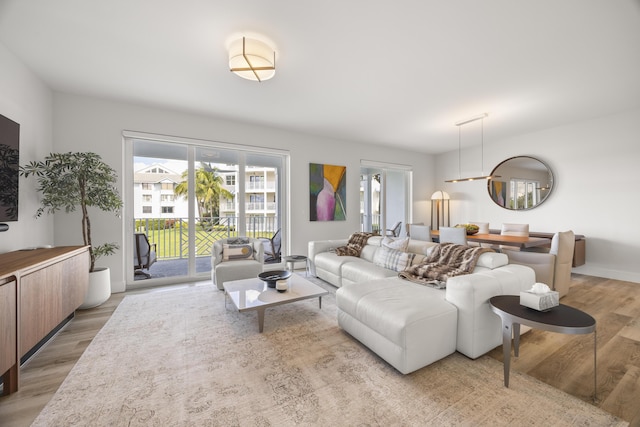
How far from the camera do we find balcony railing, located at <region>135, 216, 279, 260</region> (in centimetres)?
432

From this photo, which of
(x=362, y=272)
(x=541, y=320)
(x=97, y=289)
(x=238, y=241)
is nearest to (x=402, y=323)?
(x=541, y=320)

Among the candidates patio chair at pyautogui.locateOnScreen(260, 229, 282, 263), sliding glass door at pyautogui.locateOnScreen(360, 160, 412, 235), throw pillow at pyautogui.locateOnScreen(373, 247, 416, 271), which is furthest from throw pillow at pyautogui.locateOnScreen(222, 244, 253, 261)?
sliding glass door at pyautogui.locateOnScreen(360, 160, 412, 235)

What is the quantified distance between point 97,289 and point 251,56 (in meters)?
3.10

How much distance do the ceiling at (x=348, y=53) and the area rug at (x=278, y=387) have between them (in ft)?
8.72

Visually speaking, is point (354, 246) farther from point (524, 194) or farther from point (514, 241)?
point (524, 194)

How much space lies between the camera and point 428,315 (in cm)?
176

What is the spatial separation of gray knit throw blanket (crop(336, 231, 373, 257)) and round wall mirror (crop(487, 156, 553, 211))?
294 centimetres

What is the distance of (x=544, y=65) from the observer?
2604 mm

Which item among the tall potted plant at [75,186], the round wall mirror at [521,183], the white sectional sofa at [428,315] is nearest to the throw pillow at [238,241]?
the tall potted plant at [75,186]

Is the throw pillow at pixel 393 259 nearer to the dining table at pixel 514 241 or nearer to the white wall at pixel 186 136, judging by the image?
the dining table at pixel 514 241

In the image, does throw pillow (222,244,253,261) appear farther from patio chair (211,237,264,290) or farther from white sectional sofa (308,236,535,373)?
white sectional sofa (308,236,535,373)

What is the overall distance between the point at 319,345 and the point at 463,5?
287 cm

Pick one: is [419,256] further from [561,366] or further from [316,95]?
[316,95]

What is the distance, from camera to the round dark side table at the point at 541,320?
138cm
